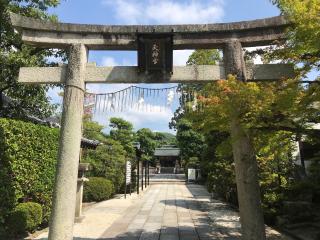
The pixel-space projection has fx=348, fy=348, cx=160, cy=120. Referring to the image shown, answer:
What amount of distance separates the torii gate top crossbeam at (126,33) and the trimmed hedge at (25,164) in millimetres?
2386

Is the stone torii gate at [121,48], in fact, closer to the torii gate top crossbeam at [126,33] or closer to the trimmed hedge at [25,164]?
the torii gate top crossbeam at [126,33]

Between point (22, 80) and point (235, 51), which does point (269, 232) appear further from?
point (22, 80)

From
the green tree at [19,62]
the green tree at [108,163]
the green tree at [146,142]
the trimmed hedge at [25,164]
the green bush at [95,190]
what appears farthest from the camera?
the green tree at [146,142]

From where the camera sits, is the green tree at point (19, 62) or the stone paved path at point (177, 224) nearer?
the stone paved path at point (177, 224)

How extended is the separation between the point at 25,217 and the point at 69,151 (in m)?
2.89

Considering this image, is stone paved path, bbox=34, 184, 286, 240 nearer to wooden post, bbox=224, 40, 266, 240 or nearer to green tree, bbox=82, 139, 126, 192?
wooden post, bbox=224, 40, 266, 240

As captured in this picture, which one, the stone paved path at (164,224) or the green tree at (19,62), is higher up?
the green tree at (19,62)

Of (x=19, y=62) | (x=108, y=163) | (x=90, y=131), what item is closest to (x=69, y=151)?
(x=19, y=62)

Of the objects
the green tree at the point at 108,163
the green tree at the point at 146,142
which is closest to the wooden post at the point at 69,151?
the green tree at the point at 108,163

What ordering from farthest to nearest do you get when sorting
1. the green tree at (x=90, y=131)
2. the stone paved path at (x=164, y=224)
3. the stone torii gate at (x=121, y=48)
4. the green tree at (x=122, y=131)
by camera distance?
the green tree at (x=122, y=131) < the green tree at (x=90, y=131) < the stone paved path at (x=164, y=224) < the stone torii gate at (x=121, y=48)

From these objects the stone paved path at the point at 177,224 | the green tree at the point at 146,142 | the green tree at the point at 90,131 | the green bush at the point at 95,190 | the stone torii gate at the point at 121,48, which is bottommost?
the stone paved path at the point at 177,224

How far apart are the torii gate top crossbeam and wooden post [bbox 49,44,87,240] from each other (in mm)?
321

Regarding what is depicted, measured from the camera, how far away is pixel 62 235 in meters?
6.85

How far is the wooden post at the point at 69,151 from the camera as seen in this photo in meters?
6.92
